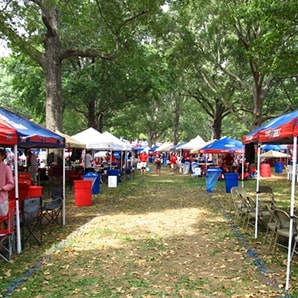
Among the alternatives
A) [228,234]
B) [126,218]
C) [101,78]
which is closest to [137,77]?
[101,78]

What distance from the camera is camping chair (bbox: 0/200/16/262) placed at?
5949mm

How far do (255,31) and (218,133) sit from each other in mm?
13822

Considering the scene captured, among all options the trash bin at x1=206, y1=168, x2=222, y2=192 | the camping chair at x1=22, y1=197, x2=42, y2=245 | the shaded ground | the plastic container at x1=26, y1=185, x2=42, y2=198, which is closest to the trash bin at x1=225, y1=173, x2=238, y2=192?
the trash bin at x1=206, y1=168, x2=222, y2=192

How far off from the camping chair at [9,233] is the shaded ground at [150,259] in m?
0.22

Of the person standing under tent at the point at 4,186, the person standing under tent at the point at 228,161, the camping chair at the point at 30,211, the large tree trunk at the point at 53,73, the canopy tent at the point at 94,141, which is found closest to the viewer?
the person standing under tent at the point at 4,186

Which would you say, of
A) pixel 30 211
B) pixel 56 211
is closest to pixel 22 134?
pixel 30 211

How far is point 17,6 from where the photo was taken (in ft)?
46.3

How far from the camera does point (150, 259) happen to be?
6156 millimetres

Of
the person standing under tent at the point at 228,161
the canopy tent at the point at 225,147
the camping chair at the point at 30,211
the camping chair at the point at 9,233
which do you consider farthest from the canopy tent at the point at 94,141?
the camping chair at the point at 9,233

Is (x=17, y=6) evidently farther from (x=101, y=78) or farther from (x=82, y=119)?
(x=82, y=119)

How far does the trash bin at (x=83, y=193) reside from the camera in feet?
37.3

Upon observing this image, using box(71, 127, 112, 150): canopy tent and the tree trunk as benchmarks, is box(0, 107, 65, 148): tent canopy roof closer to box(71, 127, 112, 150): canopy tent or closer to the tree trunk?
box(71, 127, 112, 150): canopy tent

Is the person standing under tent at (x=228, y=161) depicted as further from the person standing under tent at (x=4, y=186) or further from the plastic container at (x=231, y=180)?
the person standing under tent at (x=4, y=186)

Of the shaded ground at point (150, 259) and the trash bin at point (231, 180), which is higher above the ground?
the trash bin at point (231, 180)
